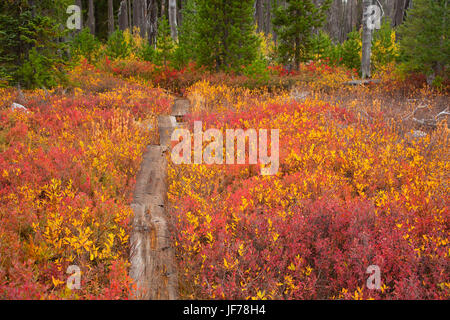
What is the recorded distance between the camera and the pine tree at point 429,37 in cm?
1078

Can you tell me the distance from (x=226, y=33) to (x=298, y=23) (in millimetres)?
3370

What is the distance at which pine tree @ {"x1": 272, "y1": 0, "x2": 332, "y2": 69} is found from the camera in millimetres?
14125

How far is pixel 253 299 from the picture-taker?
106 inches

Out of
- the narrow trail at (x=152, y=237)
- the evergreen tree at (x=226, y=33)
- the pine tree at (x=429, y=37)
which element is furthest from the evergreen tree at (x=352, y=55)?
the narrow trail at (x=152, y=237)

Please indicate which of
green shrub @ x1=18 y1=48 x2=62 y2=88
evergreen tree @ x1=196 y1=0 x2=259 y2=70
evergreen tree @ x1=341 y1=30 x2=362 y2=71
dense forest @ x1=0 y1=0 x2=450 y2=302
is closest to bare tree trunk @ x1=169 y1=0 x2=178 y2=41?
evergreen tree @ x1=196 y1=0 x2=259 y2=70

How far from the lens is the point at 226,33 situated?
45.8 ft

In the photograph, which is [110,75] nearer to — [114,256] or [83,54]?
[83,54]

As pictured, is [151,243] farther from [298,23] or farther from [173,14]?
[173,14]

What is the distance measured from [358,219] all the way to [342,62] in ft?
50.3

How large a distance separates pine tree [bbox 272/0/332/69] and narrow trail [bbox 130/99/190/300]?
11082mm

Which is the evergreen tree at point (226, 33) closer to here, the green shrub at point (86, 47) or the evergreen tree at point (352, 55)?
the evergreen tree at point (352, 55)
